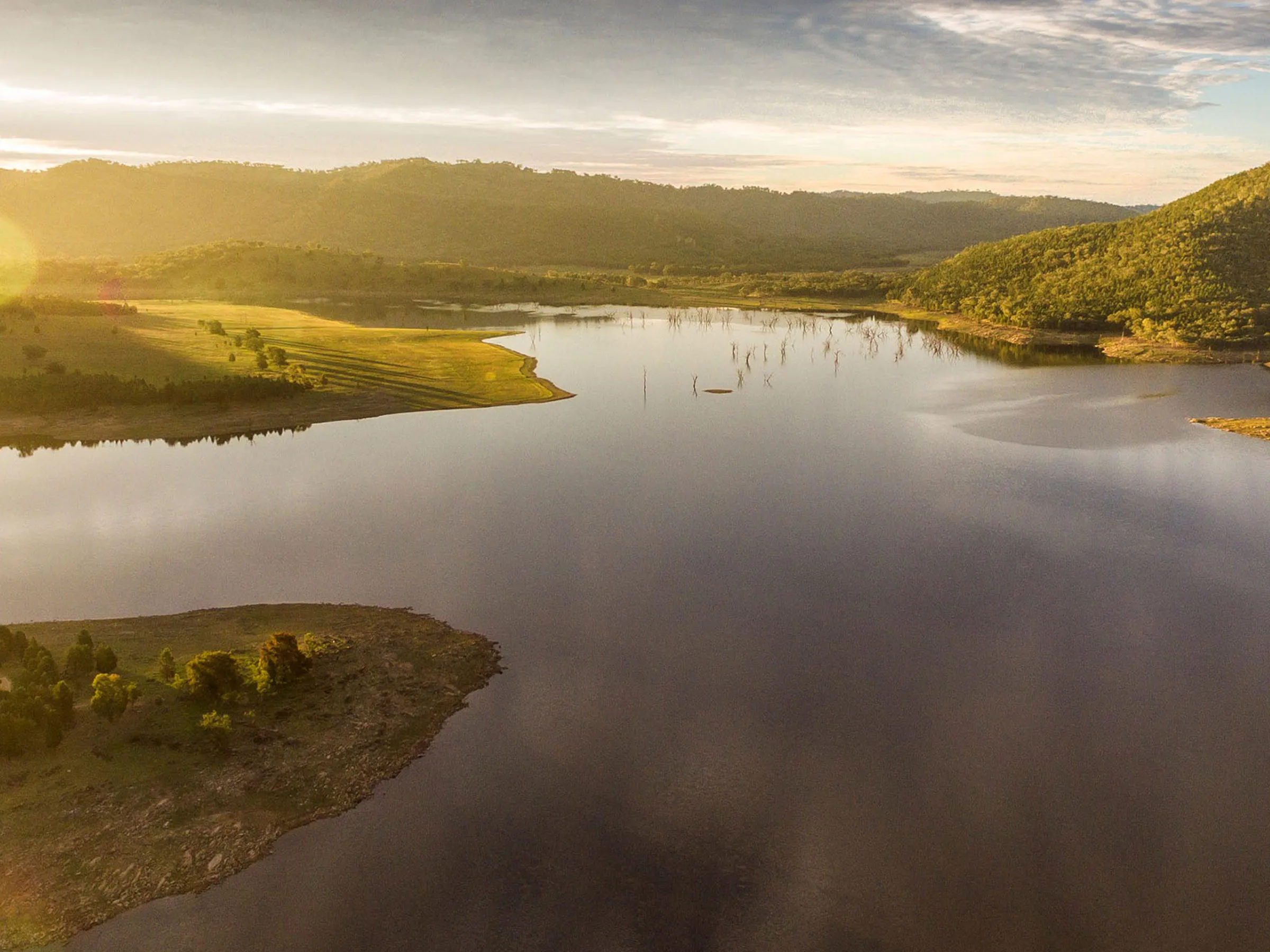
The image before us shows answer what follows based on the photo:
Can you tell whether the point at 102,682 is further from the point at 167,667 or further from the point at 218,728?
the point at 218,728

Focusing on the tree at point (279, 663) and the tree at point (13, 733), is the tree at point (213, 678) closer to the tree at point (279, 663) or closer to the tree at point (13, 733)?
the tree at point (279, 663)

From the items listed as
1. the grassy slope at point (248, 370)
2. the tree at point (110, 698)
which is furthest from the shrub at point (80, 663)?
the grassy slope at point (248, 370)

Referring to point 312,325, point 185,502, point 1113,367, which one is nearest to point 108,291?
point 312,325

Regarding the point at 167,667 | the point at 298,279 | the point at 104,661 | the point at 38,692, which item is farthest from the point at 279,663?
the point at 298,279

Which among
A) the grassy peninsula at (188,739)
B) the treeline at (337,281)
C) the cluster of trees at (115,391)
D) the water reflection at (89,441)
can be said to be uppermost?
the treeline at (337,281)

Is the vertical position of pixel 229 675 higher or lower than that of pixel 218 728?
higher

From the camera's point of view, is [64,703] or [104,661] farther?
[104,661]

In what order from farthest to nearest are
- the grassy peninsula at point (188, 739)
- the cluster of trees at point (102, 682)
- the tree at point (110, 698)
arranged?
the tree at point (110, 698)
the cluster of trees at point (102, 682)
the grassy peninsula at point (188, 739)
